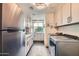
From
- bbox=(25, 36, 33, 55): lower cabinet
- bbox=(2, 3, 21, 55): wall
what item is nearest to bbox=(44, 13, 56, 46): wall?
bbox=(25, 36, 33, 55): lower cabinet

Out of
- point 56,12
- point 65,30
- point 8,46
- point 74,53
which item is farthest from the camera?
point 65,30

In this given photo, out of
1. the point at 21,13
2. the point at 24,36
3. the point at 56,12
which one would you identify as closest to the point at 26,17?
the point at 21,13

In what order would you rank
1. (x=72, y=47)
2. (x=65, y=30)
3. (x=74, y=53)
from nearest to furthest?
(x=74, y=53)
(x=72, y=47)
(x=65, y=30)

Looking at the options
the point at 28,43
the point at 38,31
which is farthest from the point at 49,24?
the point at 28,43

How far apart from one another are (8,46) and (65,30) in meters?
1.11

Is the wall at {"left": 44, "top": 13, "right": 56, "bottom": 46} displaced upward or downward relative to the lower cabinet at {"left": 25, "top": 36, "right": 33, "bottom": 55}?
upward

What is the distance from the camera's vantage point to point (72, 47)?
1.35 meters

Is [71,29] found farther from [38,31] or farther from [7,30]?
[7,30]

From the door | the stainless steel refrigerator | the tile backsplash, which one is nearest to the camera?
the stainless steel refrigerator

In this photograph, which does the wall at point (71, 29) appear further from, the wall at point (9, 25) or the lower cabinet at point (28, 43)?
the wall at point (9, 25)

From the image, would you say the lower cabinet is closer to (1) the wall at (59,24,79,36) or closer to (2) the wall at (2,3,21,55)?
(2) the wall at (2,3,21,55)

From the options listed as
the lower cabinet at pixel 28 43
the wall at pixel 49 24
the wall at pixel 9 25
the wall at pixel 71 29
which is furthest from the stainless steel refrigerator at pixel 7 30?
the wall at pixel 71 29

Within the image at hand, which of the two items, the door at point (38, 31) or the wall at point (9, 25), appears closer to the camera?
the wall at point (9, 25)

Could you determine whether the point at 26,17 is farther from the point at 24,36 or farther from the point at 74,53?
the point at 74,53
